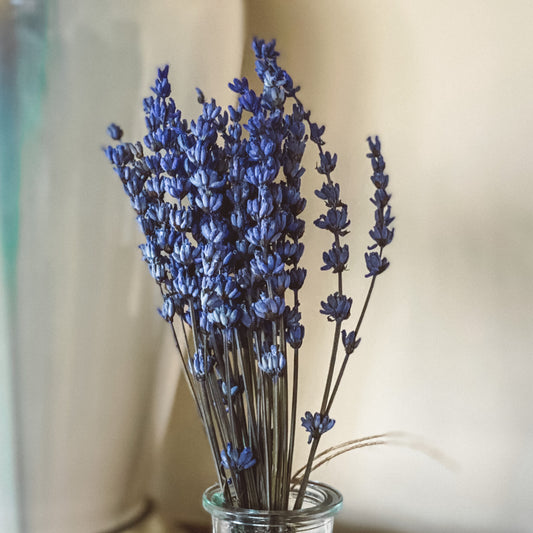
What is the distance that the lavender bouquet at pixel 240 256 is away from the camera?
59 centimetres

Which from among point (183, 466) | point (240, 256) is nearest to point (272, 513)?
point (240, 256)

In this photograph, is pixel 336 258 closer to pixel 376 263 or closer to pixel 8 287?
pixel 376 263

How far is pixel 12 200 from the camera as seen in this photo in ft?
2.44

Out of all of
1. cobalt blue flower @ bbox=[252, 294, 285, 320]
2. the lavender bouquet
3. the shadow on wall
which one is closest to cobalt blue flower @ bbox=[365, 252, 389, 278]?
the lavender bouquet

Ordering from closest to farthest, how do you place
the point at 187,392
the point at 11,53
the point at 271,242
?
the point at 271,242
the point at 11,53
the point at 187,392

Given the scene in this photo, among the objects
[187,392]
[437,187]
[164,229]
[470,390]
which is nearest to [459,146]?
[437,187]

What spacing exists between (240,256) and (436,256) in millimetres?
322

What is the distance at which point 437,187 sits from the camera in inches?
32.6

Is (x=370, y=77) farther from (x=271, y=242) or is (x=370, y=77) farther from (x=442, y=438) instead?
(x=442, y=438)

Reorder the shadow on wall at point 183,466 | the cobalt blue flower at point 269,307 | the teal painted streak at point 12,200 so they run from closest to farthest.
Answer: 1. the cobalt blue flower at point 269,307
2. the teal painted streak at point 12,200
3. the shadow on wall at point 183,466

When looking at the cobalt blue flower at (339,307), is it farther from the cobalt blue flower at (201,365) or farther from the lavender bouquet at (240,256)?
the cobalt blue flower at (201,365)

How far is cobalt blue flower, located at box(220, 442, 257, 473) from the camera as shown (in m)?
0.61

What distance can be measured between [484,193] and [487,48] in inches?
7.2

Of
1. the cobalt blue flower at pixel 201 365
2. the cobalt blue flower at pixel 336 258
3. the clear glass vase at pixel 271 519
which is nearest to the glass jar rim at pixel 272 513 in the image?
the clear glass vase at pixel 271 519
